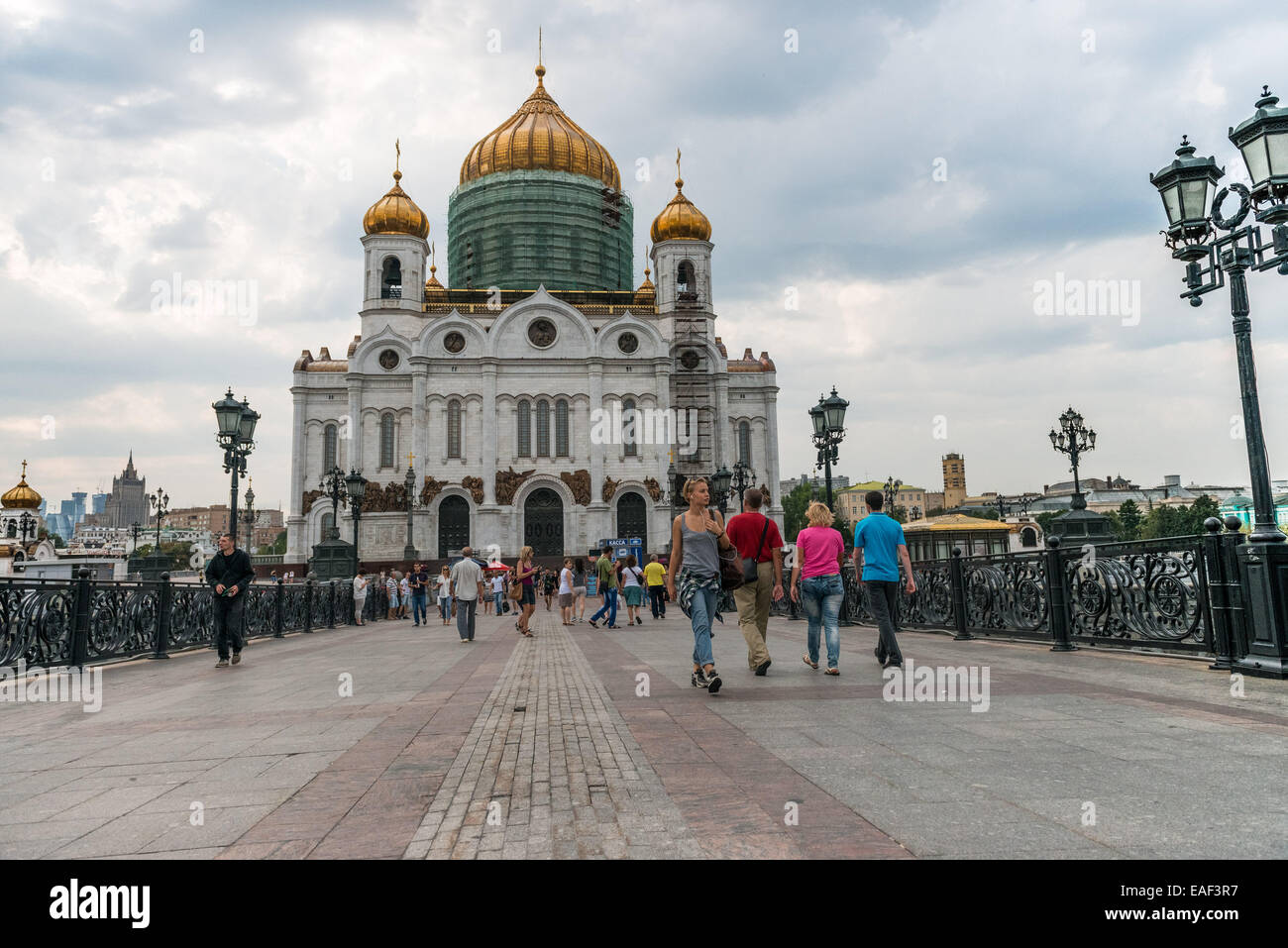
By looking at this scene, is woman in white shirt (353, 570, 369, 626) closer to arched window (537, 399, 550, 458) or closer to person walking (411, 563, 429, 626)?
person walking (411, 563, 429, 626)

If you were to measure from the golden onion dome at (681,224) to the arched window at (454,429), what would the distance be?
1606 centimetres

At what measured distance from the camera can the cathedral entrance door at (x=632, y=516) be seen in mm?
45375

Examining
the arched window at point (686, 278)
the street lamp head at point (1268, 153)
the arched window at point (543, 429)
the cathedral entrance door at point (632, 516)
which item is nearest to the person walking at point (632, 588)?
the street lamp head at point (1268, 153)

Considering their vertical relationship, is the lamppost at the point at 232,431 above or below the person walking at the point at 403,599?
above

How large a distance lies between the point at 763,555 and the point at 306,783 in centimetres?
468

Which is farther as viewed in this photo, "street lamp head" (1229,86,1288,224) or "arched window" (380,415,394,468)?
"arched window" (380,415,394,468)

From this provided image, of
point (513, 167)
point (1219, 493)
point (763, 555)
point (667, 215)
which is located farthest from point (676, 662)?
point (1219, 493)

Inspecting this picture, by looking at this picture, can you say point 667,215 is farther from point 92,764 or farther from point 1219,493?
point 1219,493

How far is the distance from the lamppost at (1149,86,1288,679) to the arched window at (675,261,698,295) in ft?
136

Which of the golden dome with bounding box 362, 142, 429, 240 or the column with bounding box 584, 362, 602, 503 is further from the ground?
the golden dome with bounding box 362, 142, 429, 240

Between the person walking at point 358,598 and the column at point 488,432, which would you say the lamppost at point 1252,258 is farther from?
the column at point 488,432

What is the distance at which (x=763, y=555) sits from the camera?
7582 millimetres

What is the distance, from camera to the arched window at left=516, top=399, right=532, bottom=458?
45.6 metres

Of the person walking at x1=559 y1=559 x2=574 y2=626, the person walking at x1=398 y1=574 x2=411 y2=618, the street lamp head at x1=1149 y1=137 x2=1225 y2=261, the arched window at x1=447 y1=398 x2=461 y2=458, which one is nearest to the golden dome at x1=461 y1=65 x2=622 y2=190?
the arched window at x1=447 y1=398 x2=461 y2=458
